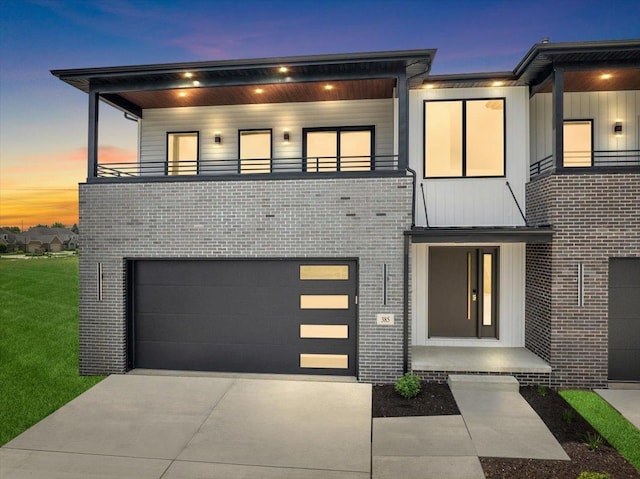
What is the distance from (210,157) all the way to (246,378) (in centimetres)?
608

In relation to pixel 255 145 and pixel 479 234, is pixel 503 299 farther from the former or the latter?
pixel 255 145

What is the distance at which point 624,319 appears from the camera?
806 centimetres

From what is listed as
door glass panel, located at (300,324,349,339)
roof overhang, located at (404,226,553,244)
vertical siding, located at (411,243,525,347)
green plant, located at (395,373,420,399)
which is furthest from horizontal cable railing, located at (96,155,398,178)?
green plant, located at (395,373,420,399)

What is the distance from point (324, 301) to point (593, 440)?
4.91 m

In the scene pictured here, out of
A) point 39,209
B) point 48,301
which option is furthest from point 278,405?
point 39,209

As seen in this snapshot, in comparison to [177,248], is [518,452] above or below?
below

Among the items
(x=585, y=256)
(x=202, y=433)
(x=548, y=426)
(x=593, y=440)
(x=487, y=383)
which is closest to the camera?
(x=593, y=440)

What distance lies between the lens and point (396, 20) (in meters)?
19.4

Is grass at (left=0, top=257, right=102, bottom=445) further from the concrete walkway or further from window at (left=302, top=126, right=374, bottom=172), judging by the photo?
the concrete walkway

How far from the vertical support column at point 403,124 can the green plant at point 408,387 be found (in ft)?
13.4

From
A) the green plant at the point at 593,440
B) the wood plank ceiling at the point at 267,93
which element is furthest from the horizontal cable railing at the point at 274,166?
the green plant at the point at 593,440

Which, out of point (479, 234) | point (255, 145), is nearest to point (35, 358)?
point (255, 145)

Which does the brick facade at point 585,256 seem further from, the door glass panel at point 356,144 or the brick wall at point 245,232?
the door glass panel at point 356,144

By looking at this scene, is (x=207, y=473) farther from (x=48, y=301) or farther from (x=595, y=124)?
(x=48, y=301)
